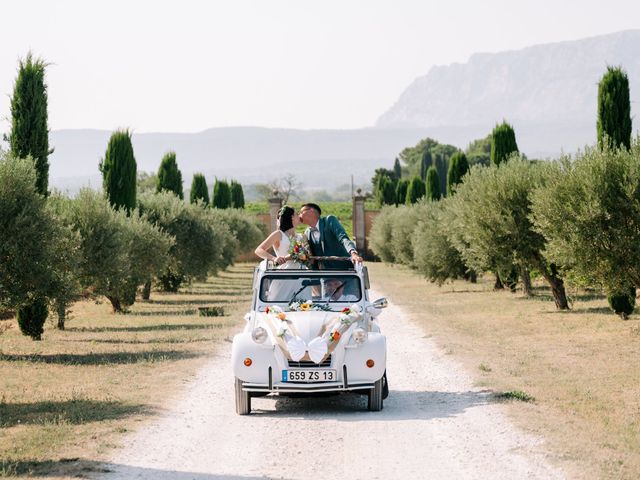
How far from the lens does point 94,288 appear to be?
26.8 meters

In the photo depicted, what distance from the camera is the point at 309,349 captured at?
38.3ft

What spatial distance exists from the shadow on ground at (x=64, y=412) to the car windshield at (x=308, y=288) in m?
2.17

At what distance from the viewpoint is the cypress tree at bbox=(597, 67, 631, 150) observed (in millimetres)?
27297

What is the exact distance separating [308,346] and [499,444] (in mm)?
2725

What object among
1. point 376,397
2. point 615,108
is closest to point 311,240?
point 376,397

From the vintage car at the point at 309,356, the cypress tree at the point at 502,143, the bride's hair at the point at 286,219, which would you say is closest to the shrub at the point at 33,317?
the bride's hair at the point at 286,219

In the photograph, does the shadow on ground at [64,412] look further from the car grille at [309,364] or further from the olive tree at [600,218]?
the olive tree at [600,218]

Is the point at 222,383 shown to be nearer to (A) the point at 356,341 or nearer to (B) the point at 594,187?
(A) the point at 356,341

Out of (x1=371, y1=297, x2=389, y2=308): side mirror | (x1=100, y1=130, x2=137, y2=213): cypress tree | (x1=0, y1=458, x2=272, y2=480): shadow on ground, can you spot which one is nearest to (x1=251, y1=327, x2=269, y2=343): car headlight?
(x1=371, y1=297, x2=389, y2=308): side mirror

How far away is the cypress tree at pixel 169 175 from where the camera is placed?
161ft

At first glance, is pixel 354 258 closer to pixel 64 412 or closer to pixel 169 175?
pixel 64 412

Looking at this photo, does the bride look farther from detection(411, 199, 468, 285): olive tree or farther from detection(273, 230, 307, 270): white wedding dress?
detection(411, 199, 468, 285): olive tree

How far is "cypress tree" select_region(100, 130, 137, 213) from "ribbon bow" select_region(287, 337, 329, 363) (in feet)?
71.4

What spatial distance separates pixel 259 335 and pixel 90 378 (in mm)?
5310
